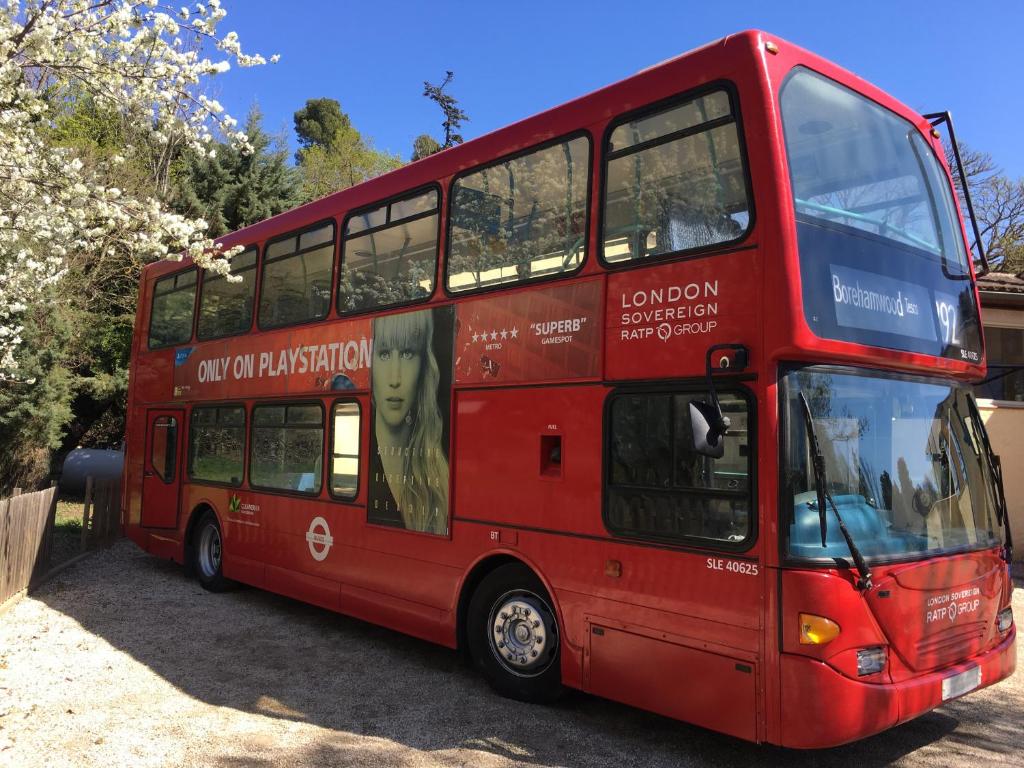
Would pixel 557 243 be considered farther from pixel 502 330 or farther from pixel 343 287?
pixel 343 287

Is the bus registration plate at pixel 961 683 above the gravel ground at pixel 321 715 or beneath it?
above

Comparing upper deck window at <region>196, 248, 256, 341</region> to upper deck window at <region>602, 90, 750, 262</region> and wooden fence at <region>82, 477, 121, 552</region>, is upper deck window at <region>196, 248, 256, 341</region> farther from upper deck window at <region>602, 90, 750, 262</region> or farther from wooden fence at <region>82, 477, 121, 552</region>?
upper deck window at <region>602, 90, 750, 262</region>

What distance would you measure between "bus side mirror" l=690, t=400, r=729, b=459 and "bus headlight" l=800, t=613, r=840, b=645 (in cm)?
93

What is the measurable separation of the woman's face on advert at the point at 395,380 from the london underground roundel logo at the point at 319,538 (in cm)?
142

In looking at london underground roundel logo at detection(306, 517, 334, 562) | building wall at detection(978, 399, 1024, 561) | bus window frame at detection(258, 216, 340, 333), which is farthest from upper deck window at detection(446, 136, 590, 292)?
building wall at detection(978, 399, 1024, 561)

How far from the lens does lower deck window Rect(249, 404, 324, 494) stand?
314 inches

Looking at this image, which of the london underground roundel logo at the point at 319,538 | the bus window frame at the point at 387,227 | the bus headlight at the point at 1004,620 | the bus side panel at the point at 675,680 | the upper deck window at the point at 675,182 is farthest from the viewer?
the london underground roundel logo at the point at 319,538

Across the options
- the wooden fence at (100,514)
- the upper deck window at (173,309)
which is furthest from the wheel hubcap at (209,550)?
the wooden fence at (100,514)

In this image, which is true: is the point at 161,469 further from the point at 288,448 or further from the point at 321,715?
the point at 321,715

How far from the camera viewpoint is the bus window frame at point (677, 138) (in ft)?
14.8

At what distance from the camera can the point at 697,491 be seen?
4.63 metres

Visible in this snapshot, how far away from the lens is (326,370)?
7887mm

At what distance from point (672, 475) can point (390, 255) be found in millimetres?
3628

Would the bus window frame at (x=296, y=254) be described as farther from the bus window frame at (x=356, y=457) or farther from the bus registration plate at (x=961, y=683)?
the bus registration plate at (x=961, y=683)
